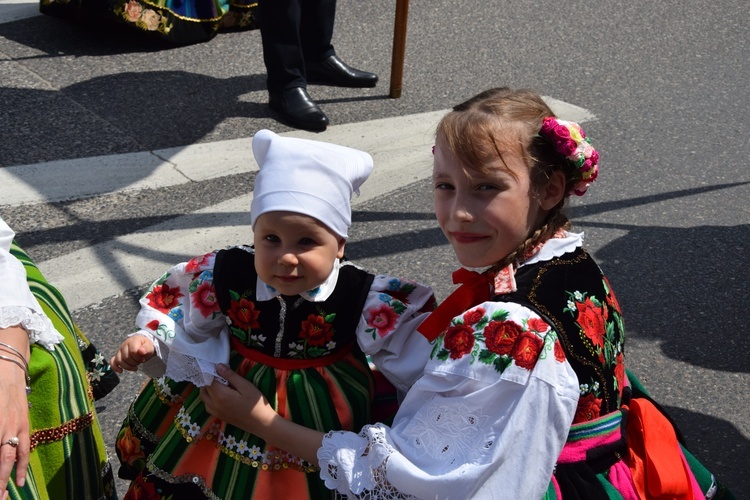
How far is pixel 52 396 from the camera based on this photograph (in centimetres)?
198

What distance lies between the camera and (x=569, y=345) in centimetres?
178

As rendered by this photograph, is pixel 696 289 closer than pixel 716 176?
Yes

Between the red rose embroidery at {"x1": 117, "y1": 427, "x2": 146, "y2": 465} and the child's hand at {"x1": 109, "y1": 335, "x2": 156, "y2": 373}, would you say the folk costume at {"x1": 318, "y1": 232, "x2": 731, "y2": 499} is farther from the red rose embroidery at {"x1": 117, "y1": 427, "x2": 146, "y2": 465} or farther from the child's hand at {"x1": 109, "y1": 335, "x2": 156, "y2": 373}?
the red rose embroidery at {"x1": 117, "y1": 427, "x2": 146, "y2": 465}

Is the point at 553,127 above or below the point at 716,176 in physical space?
above

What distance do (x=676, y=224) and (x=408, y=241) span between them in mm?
1282

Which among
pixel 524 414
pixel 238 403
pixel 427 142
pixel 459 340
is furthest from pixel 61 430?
pixel 427 142

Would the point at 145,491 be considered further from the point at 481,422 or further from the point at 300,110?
the point at 300,110

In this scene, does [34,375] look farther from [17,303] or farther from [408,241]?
[408,241]

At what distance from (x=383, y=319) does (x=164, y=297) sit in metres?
0.51

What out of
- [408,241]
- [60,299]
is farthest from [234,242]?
[60,299]

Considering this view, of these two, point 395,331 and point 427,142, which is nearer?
point 395,331

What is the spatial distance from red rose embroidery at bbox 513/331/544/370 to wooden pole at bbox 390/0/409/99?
3.63 m

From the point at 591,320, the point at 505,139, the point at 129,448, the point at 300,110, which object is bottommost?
the point at 300,110

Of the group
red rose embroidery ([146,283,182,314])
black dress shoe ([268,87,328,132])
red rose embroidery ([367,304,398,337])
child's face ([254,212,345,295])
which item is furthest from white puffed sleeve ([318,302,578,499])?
black dress shoe ([268,87,328,132])
